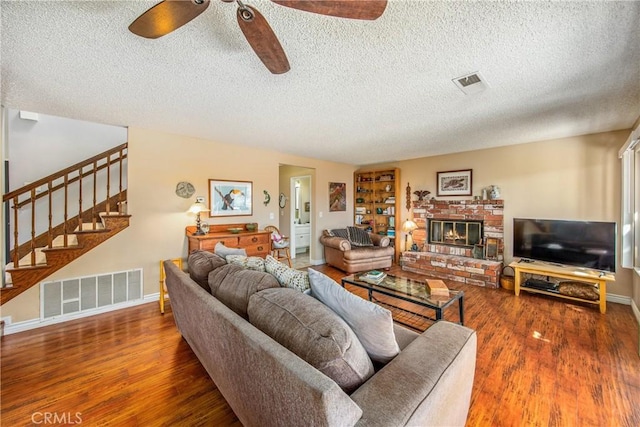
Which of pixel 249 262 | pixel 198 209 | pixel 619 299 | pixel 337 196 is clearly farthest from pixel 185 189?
pixel 619 299

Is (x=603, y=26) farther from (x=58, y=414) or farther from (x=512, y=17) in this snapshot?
(x=58, y=414)

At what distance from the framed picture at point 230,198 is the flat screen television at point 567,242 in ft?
14.2

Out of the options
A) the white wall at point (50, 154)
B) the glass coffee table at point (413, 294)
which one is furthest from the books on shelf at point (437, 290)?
the white wall at point (50, 154)

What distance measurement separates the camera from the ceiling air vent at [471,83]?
194 centimetres

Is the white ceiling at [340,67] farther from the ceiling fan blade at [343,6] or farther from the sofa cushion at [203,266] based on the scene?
the sofa cushion at [203,266]

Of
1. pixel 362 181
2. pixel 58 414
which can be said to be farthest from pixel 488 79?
pixel 362 181

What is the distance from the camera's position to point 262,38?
1280 mm

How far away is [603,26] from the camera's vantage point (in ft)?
4.61

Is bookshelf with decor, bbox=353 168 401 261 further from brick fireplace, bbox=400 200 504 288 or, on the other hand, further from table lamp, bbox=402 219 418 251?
brick fireplace, bbox=400 200 504 288

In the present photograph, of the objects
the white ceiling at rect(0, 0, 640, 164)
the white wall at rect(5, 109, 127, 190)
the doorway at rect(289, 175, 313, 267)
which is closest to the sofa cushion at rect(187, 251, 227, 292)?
the white ceiling at rect(0, 0, 640, 164)

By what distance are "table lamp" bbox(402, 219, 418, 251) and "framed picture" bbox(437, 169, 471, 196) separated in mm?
779

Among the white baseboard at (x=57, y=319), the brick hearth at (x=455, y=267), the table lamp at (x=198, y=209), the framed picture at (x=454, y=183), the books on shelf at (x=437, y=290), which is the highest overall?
the framed picture at (x=454, y=183)

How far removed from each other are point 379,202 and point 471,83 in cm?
410

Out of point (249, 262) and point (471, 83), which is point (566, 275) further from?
Answer: point (249, 262)
